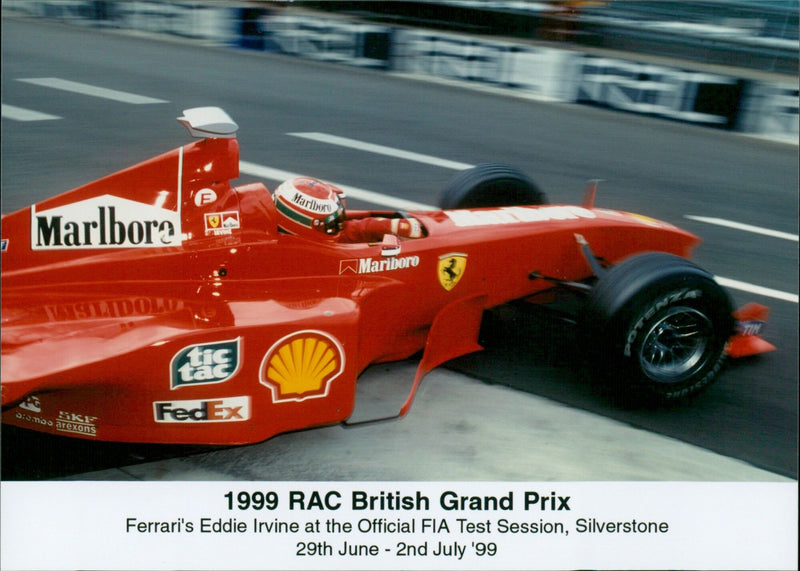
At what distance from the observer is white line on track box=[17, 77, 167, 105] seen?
1055cm

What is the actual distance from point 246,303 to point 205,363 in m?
0.42

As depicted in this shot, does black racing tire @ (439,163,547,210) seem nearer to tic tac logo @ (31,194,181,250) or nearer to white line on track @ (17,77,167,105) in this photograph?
tic tac logo @ (31,194,181,250)

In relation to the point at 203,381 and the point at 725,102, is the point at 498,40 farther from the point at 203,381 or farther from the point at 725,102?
the point at 203,381

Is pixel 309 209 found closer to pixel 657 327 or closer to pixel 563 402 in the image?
pixel 563 402

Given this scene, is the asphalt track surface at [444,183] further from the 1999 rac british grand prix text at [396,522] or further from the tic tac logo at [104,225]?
the tic tac logo at [104,225]

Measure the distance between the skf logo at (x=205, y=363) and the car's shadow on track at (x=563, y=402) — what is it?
1.57 feet

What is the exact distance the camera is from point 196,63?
12.9 meters

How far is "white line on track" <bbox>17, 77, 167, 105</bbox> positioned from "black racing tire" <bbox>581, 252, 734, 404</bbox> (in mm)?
8175

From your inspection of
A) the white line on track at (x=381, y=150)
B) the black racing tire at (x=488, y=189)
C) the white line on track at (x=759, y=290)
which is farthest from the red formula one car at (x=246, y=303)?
the white line on track at (x=381, y=150)

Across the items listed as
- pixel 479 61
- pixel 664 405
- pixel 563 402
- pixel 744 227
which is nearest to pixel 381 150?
pixel 744 227

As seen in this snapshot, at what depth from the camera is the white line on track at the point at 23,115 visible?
9.44 meters

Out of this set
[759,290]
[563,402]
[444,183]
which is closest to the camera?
[563,402]

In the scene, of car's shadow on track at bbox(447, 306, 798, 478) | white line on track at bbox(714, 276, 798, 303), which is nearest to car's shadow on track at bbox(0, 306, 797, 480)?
car's shadow on track at bbox(447, 306, 798, 478)

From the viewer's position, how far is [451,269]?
4301 millimetres
